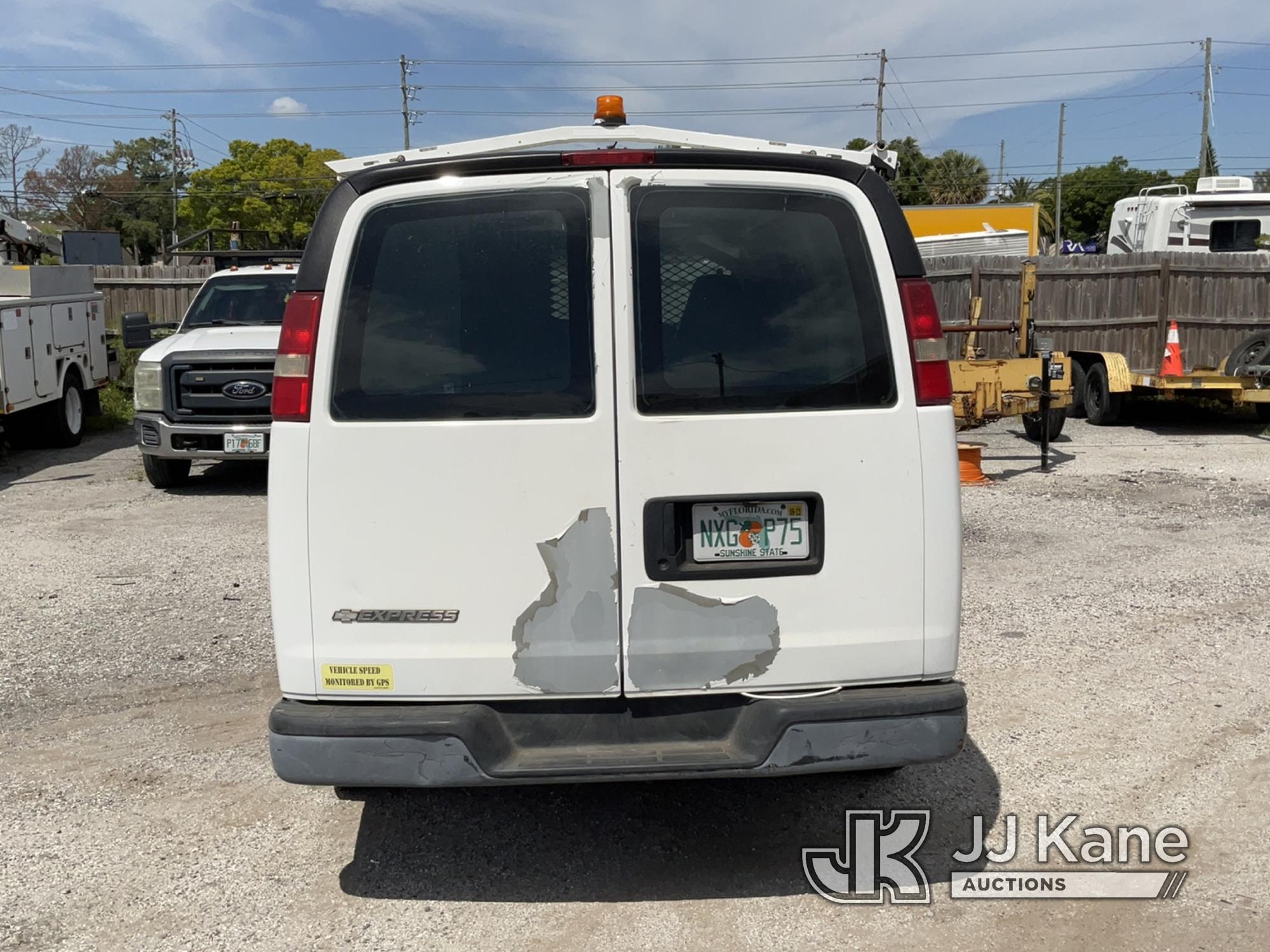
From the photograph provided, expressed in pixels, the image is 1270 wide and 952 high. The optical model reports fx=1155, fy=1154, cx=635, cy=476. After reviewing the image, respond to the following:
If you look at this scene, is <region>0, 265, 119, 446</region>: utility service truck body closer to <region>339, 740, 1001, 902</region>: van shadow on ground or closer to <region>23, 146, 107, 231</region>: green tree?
<region>339, 740, 1001, 902</region>: van shadow on ground

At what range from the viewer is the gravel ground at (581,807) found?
11.2 feet

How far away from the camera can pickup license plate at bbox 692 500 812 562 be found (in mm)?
3311

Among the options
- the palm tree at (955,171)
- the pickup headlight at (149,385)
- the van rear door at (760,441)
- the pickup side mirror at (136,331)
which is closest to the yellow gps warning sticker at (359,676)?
the van rear door at (760,441)

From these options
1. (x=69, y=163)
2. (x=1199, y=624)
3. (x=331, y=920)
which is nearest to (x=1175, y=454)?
(x=1199, y=624)

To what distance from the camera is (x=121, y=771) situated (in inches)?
181

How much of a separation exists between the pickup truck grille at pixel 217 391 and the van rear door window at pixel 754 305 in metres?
7.65

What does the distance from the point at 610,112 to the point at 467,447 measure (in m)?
1.24

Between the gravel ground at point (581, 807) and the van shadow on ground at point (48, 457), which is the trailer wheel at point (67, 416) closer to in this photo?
the van shadow on ground at point (48, 457)

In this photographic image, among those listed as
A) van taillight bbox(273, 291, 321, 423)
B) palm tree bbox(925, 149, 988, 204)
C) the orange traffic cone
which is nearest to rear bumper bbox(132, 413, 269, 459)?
van taillight bbox(273, 291, 321, 423)

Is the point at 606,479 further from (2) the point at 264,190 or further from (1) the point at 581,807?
(2) the point at 264,190

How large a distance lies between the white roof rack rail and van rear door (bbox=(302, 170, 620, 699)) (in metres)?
0.11

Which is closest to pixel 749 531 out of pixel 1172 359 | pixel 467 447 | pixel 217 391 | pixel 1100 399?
pixel 467 447

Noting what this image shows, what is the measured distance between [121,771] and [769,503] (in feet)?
9.68

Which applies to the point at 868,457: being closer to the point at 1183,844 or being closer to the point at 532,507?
the point at 532,507
